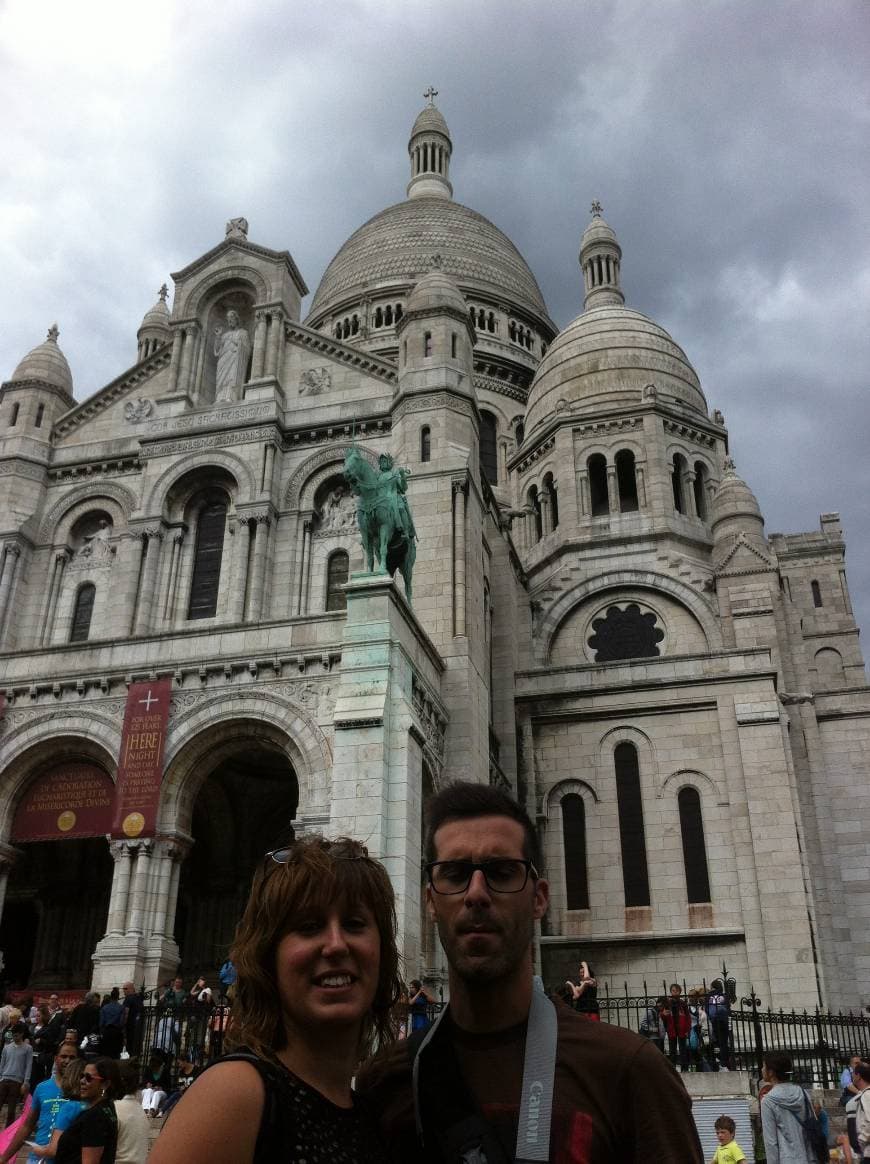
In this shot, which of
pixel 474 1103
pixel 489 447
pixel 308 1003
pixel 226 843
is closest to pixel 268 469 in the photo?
pixel 226 843

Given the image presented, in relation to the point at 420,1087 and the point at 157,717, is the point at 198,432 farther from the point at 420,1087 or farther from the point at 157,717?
the point at 420,1087

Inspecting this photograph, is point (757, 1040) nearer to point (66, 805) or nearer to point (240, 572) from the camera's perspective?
point (66, 805)

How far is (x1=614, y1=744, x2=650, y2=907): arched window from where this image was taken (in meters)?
26.7

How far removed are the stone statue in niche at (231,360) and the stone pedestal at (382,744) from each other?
11.9m

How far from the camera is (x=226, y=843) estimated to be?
24.5m

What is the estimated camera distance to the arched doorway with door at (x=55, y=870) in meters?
20.5

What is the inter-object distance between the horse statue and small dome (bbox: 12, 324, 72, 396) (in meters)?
14.3

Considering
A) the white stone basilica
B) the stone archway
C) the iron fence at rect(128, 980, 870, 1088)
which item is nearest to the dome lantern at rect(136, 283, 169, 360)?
the white stone basilica

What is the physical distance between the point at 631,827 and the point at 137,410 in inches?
700

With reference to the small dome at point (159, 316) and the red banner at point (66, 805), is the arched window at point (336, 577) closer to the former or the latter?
the red banner at point (66, 805)

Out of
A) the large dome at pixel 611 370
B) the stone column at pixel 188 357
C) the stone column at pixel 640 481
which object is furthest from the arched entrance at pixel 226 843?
the large dome at pixel 611 370

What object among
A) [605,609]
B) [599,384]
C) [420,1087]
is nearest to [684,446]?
[599,384]

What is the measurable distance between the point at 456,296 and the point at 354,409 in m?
4.34

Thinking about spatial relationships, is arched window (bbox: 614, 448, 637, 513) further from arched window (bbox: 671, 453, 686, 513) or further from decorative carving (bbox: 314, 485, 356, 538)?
decorative carving (bbox: 314, 485, 356, 538)
